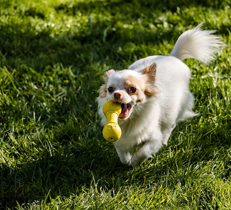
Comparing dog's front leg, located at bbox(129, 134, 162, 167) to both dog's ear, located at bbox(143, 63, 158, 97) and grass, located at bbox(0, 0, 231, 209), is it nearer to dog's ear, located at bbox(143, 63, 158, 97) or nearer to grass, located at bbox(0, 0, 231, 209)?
grass, located at bbox(0, 0, 231, 209)

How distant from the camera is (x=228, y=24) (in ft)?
14.7

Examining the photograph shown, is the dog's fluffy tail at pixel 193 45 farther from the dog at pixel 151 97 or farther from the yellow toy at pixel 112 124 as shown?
the yellow toy at pixel 112 124

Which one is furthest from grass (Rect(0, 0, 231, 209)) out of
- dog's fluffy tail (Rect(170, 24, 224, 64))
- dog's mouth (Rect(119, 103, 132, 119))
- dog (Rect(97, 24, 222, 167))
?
dog's mouth (Rect(119, 103, 132, 119))

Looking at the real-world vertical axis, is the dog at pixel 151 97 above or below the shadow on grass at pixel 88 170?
above

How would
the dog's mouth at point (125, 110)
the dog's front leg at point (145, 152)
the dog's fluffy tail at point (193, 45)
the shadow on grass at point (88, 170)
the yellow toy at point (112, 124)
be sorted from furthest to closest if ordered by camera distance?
the dog's fluffy tail at point (193, 45) < the dog's front leg at point (145, 152) < the shadow on grass at point (88, 170) < the dog's mouth at point (125, 110) < the yellow toy at point (112, 124)

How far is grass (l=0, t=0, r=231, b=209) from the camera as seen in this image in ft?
8.09

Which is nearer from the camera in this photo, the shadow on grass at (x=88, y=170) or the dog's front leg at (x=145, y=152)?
the shadow on grass at (x=88, y=170)

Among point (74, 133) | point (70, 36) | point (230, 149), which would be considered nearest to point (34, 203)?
point (74, 133)

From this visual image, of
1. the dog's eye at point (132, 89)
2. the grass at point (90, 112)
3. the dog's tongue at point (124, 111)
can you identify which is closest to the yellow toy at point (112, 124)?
the dog's tongue at point (124, 111)

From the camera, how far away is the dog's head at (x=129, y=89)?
2.31m

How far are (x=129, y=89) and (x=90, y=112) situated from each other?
1091 mm

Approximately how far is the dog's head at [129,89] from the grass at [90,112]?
66 centimetres

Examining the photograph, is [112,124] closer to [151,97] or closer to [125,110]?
[125,110]

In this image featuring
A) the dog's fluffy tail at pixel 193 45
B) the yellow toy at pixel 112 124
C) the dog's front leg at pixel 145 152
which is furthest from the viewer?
the dog's fluffy tail at pixel 193 45
